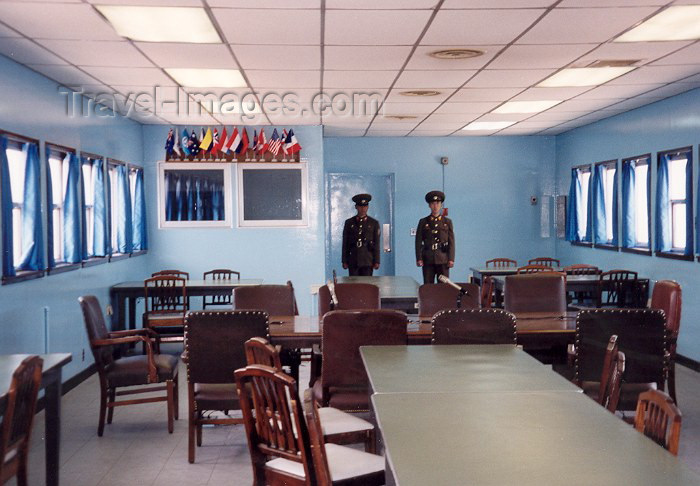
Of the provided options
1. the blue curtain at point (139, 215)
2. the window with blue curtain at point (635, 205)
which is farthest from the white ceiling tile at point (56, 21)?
the window with blue curtain at point (635, 205)

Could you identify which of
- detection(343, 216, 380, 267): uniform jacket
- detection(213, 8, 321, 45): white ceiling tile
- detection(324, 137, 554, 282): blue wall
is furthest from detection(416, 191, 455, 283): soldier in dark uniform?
detection(213, 8, 321, 45): white ceiling tile

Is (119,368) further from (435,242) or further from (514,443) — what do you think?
(435,242)

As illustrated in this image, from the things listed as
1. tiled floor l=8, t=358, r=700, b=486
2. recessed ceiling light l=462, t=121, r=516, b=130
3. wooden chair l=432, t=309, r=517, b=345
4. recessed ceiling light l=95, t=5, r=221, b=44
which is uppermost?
recessed ceiling light l=462, t=121, r=516, b=130

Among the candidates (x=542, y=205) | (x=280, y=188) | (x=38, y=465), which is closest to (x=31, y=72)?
(x=38, y=465)

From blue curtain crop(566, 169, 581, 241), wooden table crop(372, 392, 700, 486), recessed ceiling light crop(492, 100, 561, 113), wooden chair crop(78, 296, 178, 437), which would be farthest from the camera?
blue curtain crop(566, 169, 581, 241)

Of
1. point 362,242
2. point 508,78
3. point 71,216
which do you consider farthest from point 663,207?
point 71,216

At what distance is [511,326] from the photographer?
158 inches

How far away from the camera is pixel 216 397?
4.30 metres

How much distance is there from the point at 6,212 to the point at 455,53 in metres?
3.66

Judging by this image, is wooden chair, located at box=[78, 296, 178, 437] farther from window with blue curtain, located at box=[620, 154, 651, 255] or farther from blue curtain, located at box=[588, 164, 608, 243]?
blue curtain, located at box=[588, 164, 608, 243]

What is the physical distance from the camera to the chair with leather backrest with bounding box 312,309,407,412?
4000 mm

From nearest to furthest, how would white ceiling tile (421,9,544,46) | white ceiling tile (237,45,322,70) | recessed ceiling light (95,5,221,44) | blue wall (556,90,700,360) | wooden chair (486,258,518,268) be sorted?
recessed ceiling light (95,5,221,44) → white ceiling tile (421,9,544,46) → white ceiling tile (237,45,322,70) → blue wall (556,90,700,360) → wooden chair (486,258,518,268)

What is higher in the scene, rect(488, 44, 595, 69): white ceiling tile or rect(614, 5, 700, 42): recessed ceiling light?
rect(488, 44, 595, 69): white ceiling tile

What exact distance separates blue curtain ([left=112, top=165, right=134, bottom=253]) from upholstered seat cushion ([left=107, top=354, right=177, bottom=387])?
359 cm
